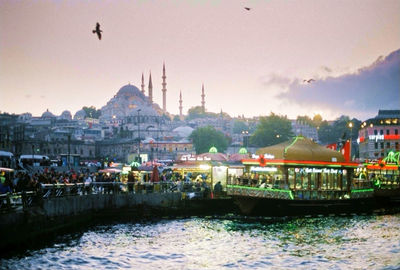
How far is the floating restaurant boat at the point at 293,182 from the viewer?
27984mm

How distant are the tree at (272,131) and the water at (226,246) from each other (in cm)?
9655

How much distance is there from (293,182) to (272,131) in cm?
9723

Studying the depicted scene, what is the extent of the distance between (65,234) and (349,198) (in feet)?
52.5

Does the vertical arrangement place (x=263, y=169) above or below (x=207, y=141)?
below

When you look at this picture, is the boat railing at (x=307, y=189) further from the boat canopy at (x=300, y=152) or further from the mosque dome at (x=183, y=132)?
the mosque dome at (x=183, y=132)

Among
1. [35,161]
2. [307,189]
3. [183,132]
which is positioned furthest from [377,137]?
[183,132]

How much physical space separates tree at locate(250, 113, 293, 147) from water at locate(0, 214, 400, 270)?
96545 millimetres

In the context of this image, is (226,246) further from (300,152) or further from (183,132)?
(183,132)

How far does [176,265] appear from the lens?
17.7 meters

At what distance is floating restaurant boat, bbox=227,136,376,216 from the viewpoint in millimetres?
27984

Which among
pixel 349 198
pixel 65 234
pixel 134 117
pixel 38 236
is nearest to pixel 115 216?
pixel 65 234

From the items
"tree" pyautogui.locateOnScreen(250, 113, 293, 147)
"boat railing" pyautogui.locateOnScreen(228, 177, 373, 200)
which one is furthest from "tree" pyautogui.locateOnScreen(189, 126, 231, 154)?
"boat railing" pyautogui.locateOnScreen(228, 177, 373, 200)

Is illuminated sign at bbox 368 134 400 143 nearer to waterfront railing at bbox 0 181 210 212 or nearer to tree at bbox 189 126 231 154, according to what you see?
tree at bbox 189 126 231 154

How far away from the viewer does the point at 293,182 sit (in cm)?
2858
